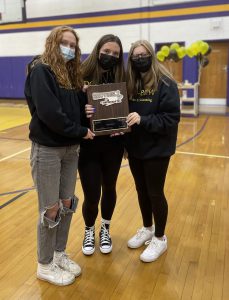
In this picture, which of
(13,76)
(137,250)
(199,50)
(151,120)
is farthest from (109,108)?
(13,76)

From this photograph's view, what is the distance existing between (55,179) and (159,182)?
708 mm

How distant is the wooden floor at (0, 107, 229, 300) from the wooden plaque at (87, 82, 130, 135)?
3.11ft

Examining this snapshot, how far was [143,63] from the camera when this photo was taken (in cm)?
199

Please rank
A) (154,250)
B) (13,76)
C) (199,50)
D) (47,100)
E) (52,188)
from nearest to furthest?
(47,100)
(52,188)
(154,250)
(199,50)
(13,76)

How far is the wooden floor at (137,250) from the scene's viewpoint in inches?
77.7

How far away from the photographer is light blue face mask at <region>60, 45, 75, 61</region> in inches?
67.6

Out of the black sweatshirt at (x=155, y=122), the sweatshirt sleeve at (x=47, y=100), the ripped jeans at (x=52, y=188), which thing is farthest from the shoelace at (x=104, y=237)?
the sweatshirt sleeve at (x=47, y=100)

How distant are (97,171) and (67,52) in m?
0.78

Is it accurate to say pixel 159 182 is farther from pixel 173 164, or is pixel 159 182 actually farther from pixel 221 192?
pixel 173 164

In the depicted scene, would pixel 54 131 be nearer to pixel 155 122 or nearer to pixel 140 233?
pixel 155 122

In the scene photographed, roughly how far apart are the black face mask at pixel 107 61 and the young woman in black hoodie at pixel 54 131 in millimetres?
203

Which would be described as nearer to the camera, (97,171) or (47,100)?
(47,100)

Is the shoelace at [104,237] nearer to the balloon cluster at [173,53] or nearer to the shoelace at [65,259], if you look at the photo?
the shoelace at [65,259]

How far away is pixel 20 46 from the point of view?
40.1 feet
